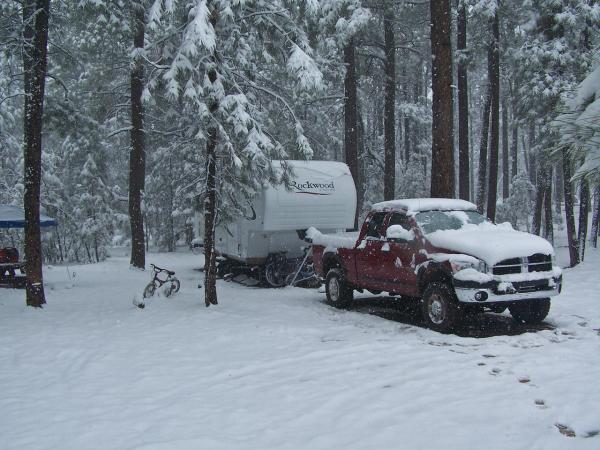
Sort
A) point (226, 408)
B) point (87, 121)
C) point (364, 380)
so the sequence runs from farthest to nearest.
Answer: point (87, 121) < point (364, 380) < point (226, 408)

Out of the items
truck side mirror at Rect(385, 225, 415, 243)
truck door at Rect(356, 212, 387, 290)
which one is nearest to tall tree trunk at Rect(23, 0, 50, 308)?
truck door at Rect(356, 212, 387, 290)

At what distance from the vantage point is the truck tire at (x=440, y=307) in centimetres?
891

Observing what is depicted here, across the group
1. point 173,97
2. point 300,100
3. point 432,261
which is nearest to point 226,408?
point 432,261

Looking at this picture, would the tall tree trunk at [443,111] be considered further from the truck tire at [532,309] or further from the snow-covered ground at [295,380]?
the truck tire at [532,309]

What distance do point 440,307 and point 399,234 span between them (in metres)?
1.56

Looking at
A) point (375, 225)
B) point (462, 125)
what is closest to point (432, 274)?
point (375, 225)

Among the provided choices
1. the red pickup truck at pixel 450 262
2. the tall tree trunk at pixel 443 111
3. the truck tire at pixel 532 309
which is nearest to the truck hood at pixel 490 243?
the red pickup truck at pixel 450 262

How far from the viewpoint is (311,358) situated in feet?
25.5

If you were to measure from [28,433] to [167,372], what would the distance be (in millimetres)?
2178

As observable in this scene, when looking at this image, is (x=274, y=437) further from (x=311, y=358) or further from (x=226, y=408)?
(x=311, y=358)

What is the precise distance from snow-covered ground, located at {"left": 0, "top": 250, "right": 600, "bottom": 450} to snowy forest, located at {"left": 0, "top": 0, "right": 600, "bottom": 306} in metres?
2.16

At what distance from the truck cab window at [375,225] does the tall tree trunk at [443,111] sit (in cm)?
204

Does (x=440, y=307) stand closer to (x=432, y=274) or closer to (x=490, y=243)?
(x=432, y=274)

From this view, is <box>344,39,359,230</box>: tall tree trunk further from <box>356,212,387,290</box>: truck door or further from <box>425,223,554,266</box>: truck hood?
<box>425,223,554,266</box>: truck hood
